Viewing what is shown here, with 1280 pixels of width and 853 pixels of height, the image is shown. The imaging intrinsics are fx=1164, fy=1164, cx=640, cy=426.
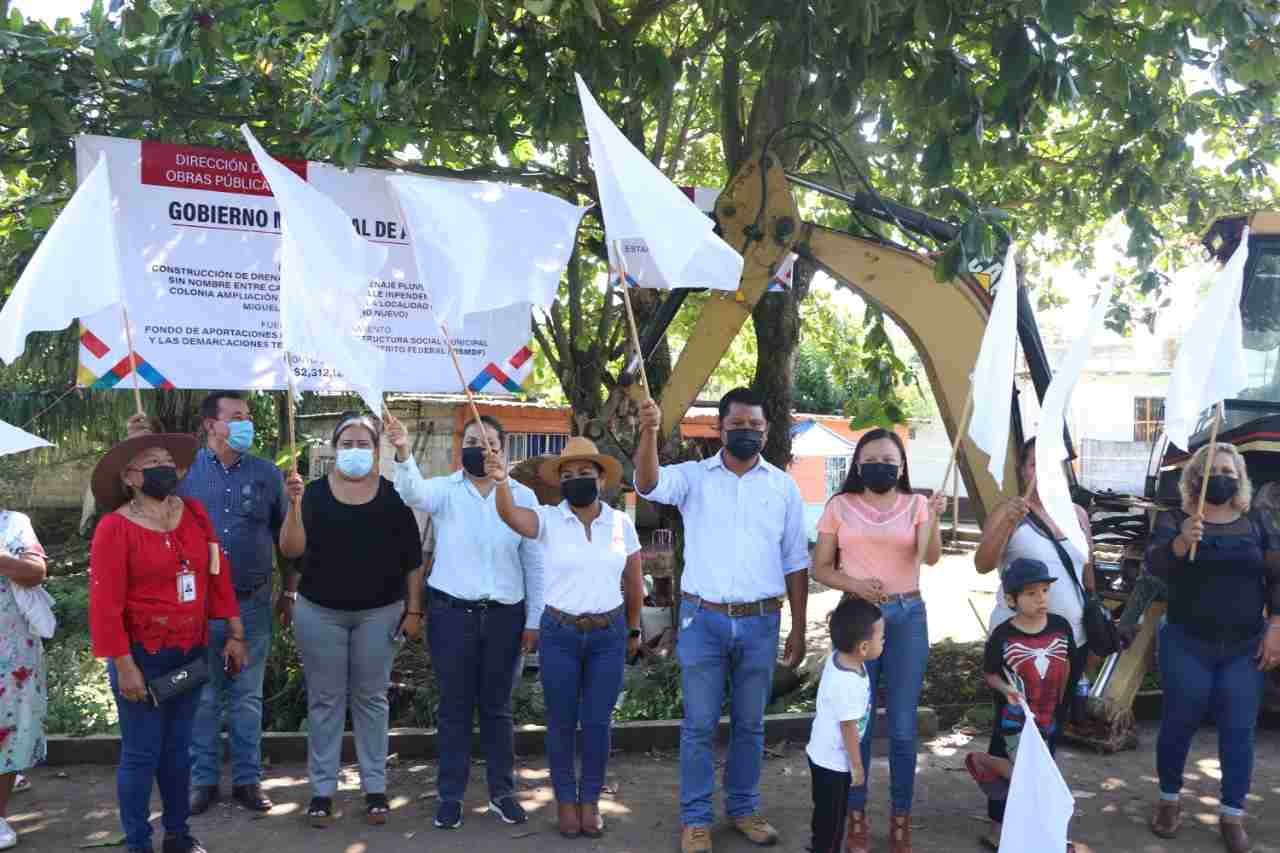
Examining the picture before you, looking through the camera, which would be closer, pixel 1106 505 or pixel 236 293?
pixel 236 293

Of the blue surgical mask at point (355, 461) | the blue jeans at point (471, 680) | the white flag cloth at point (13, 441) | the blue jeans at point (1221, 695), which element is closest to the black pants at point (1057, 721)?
the blue jeans at point (1221, 695)

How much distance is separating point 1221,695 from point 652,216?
10.8ft

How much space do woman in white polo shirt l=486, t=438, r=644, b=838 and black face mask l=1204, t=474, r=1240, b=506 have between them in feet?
8.65

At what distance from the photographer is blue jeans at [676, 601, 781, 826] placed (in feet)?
16.7

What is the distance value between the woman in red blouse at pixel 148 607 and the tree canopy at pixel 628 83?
7.06ft

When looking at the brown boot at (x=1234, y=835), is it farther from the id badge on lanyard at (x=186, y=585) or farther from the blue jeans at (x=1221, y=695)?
the id badge on lanyard at (x=186, y=585)

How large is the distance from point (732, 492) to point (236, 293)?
132 inches

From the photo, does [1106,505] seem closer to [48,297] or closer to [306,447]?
[306,447]

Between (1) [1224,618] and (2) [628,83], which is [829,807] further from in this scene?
(2) [628,83]

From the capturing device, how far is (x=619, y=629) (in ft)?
17.4

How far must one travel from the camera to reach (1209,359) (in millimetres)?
5047

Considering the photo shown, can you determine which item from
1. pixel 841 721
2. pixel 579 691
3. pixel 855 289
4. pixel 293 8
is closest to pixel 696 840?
pixel 579 691

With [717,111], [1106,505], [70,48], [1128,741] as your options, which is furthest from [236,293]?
[1106,505]

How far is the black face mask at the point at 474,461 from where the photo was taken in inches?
213
